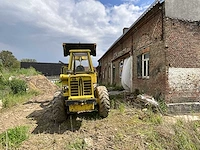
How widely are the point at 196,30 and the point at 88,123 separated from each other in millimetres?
6465

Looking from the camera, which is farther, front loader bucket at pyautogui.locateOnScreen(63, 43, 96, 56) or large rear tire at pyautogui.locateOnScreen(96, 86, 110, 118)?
front loader bucket at pyautogui.locateOnScreen(63, 43, 96, 56)

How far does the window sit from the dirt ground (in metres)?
3.09

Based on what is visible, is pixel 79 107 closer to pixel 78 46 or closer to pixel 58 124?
pixel 58 124

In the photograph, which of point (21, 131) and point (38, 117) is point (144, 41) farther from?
point (21, 131)

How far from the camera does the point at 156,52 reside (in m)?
8.23

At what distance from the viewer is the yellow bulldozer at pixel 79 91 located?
551cm

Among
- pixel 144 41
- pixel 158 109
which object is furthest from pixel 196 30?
pixel 158 109

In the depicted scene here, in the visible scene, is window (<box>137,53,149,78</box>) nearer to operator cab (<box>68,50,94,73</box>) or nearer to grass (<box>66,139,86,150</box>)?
operator cab (<box>68,50,94,73</box>)

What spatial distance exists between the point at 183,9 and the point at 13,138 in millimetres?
8623

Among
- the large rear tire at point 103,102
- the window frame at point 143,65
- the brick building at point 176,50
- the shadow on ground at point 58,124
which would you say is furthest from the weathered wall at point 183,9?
the shadow on ground at point 58,124

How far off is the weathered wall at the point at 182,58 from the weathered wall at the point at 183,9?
0.83 feet

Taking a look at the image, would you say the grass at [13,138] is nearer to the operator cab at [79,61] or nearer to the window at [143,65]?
the operator cab at [79,61]

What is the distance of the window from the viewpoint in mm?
9555

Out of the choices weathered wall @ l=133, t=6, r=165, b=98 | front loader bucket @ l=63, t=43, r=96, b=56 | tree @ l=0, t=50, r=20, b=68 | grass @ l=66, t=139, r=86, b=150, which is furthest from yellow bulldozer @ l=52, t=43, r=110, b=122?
tree @ l=0, t=50, r=20, b=68
